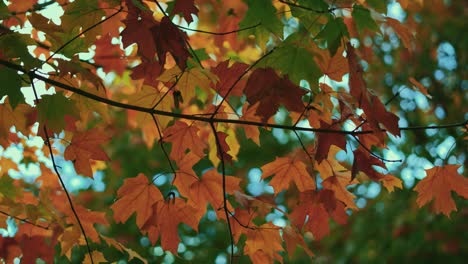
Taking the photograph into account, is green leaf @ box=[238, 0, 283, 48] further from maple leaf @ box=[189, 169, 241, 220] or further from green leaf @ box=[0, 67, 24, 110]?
green leaf @ box=[0, 67, 24, 110]

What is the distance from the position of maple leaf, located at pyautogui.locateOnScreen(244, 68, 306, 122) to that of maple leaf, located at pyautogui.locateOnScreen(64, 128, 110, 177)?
611 mm

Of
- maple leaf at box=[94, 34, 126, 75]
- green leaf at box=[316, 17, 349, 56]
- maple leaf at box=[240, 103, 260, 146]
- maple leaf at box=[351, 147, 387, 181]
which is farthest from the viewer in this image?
maple leaf at box=[94, 34, 126, 75]

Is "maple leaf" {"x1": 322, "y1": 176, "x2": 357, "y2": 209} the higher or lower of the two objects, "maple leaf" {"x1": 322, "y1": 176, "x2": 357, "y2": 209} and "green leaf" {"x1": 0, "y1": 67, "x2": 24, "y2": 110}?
the lower

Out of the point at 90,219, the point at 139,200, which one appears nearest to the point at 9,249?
the point at 90,219

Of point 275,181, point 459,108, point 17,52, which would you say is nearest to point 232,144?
point 275,181

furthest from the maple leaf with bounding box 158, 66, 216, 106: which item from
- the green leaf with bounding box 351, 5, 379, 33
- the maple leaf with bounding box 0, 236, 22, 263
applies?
the maple leaf with bounding box 0, 236, 22, 263

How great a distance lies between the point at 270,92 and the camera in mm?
1522

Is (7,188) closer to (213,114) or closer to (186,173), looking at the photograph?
(186,173)

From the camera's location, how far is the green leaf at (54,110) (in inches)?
65.4

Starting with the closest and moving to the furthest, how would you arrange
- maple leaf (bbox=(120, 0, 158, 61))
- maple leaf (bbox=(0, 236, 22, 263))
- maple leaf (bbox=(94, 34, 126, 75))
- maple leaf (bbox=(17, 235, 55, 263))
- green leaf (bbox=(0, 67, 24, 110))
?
green leaf (bbox=(0, 67, 24, 110)), maple leaf (bbox=(120, 0, 158, 61)), maple leaf (bbox=(17, 235, 55, 263)), maple leaf (bbox=(0, 236, 22, 263)), maple leaf (bbox=(94, 34, 126, 75))

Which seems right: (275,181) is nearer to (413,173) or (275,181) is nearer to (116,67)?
(116,67)

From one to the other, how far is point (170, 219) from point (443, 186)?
89cm

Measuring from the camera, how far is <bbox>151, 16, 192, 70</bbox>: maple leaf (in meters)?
→ 1.58

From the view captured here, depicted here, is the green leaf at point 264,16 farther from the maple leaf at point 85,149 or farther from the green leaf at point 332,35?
the maple leaf at point 85,149
